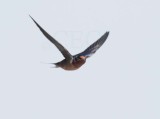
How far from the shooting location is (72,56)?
711 centimetres

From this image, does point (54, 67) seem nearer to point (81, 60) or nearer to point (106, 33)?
point (81, 60)

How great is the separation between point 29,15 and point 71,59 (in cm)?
142

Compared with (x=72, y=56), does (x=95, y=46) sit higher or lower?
higher

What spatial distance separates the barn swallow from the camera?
6.38m

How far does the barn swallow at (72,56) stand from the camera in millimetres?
6383

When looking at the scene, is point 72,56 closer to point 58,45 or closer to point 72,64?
point 72,64

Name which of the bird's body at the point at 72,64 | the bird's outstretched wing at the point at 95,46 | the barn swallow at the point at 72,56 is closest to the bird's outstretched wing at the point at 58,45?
the barn swallow at the point at 72,56

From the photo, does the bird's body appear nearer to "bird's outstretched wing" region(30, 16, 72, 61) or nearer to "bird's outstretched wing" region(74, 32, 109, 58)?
"bird's outstretched wing" region(30, 16, 72, 61)

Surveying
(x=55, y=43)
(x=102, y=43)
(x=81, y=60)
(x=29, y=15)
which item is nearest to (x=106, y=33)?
(x=102, y=43)

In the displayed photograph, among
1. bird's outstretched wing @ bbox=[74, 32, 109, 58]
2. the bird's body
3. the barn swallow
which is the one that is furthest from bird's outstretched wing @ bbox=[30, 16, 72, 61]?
bird's outstretched wing @ bbox=[74, 32, 109, 58]

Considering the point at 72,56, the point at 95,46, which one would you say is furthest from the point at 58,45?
the point at 95,46

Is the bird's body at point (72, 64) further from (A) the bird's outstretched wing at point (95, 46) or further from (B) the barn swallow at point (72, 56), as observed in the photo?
(A) the bird's outstretched wing at point (95, 46)

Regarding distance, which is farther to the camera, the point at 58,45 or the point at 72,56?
the point at 72,56

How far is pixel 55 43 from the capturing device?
21.2 ft
